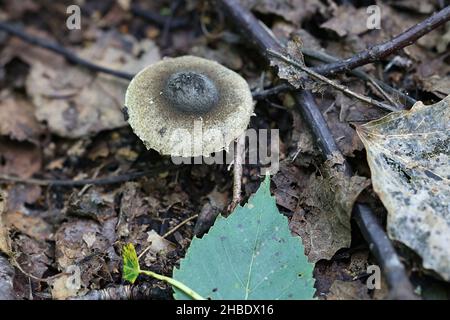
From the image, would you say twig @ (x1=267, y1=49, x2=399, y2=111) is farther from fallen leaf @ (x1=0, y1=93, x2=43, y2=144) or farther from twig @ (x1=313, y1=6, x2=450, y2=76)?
fallen leaf @ (x1=0, y1=93, x2=43, y2=144)

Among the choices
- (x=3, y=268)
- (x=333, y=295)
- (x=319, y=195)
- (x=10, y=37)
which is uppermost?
(x=10, y=37)

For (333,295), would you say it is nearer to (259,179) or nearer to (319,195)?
(319,195)

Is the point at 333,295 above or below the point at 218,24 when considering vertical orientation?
below

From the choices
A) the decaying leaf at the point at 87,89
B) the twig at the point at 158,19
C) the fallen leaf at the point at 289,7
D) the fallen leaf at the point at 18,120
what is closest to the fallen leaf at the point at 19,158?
the fallen leaf at the point at 18,120

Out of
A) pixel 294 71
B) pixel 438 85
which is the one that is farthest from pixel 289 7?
pixel 438 85

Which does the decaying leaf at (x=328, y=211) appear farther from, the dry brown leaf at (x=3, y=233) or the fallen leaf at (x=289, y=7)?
the dry brown leaf at (x=3, y=233)

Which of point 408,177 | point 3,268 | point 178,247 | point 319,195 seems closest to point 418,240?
point 408,177
